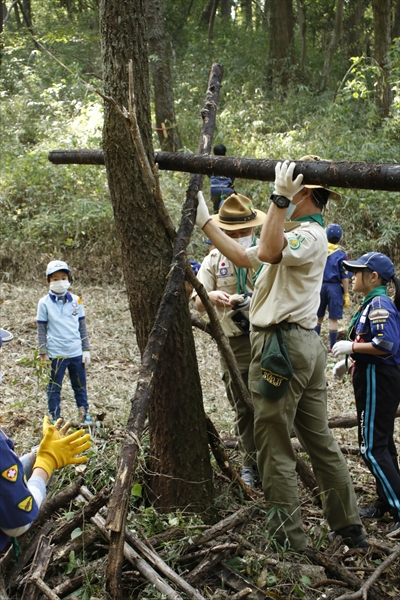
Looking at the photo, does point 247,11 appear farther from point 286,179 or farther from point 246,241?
point 286,179

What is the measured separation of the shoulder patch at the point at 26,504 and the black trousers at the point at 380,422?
2581 millimetres

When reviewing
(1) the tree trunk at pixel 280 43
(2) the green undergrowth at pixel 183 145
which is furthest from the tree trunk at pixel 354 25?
(1) the tree trunk at pixel 280 43

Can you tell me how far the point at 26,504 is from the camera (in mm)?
2428

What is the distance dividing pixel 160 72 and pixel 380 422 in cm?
1040

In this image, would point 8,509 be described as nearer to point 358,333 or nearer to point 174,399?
point 174,399

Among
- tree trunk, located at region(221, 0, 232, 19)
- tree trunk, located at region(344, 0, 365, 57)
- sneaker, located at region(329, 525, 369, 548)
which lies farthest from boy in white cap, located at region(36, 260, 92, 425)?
tree trunk, located at region(221, 0, 232, 19)

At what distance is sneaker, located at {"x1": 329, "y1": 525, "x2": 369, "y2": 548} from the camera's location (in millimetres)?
3686

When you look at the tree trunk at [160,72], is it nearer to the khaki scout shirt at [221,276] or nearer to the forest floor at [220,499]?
the forest floor at [220,499]

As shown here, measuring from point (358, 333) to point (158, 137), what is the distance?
10377 millimetres

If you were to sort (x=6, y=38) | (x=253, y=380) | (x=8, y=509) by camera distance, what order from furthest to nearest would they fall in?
(x=6, y=38) < (x=253, y=380) < (x=8, y=509)

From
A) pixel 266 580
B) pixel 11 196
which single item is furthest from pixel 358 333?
pixel 11 196

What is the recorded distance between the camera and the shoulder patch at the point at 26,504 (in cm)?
240

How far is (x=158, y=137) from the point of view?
1377 centimetres

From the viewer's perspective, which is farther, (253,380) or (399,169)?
(253,380)
